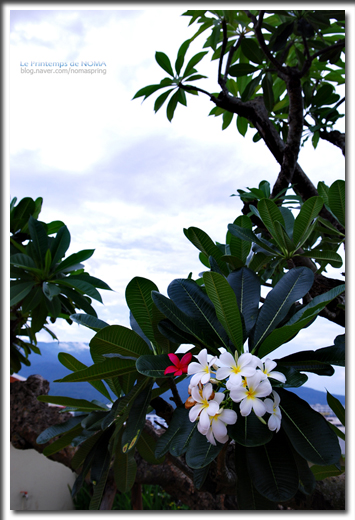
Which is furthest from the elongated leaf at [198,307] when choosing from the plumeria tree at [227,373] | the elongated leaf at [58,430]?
the elongated leaf at [58,430]

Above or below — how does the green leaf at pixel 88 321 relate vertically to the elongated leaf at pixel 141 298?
below

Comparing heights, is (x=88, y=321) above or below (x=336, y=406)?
above

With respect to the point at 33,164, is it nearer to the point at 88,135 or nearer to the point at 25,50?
the point at 88,135

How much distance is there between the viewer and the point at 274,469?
50 cm

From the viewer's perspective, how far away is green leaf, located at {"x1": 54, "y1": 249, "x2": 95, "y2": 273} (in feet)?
4.17

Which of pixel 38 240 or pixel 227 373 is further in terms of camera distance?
pixel 38 240

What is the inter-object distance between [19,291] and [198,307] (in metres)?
0.80

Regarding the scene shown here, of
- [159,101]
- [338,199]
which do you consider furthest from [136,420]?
[159,101]

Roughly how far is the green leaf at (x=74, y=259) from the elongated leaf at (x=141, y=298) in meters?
0.71

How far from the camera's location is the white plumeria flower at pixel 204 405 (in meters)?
0.46

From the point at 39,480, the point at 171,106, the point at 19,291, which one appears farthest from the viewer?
the point at 39,480

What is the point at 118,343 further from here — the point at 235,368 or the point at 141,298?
the point at 235,368

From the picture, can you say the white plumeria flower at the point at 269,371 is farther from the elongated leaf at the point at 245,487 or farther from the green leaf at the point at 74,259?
the green leaf at the point at 74,259

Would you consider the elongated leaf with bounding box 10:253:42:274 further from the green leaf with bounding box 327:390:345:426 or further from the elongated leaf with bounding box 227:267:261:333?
the green leaf with bounding box 327:390:345:426
